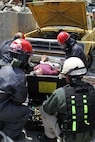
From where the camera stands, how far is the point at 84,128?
3.64 meters

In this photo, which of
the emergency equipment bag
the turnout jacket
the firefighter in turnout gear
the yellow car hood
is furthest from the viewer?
the yellow car hood

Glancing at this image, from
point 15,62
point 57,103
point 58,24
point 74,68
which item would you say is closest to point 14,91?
point 15,62

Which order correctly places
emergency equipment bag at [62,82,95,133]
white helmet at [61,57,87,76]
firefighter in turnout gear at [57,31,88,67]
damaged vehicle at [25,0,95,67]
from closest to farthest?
emergency equipment bag at [62,82,95,133], white helmet at [61,57,87,76], firefighter in turnout gear at [57,31,88,67], damaged vehicle at [25,0,95,67]

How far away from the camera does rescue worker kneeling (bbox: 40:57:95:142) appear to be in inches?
139

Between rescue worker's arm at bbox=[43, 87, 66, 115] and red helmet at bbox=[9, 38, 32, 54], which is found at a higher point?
red helmet at bbox=[9, 38, 32, 54]

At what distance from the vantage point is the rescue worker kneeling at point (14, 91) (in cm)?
407

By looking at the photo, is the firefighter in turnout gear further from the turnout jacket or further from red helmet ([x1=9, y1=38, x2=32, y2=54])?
the turnout jacket

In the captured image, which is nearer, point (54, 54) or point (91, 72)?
point (54, 54)

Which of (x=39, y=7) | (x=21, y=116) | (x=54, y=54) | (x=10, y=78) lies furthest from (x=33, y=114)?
(x=39, y=7)

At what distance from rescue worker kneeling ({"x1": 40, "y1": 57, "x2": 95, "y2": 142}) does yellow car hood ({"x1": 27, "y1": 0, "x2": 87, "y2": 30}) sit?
439cm

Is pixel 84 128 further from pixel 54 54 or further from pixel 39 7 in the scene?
pixel 39 7

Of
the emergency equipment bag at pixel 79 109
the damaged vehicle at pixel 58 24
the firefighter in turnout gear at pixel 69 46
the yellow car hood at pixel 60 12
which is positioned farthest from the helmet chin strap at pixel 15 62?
the yellow car hood at pixel 60 12

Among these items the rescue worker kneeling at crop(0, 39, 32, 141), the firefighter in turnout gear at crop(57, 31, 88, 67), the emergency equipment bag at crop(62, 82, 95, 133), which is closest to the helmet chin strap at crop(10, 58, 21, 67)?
the rescue worker kneeling at crop(0, 39, 32, 141)

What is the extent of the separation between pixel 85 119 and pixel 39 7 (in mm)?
5489
